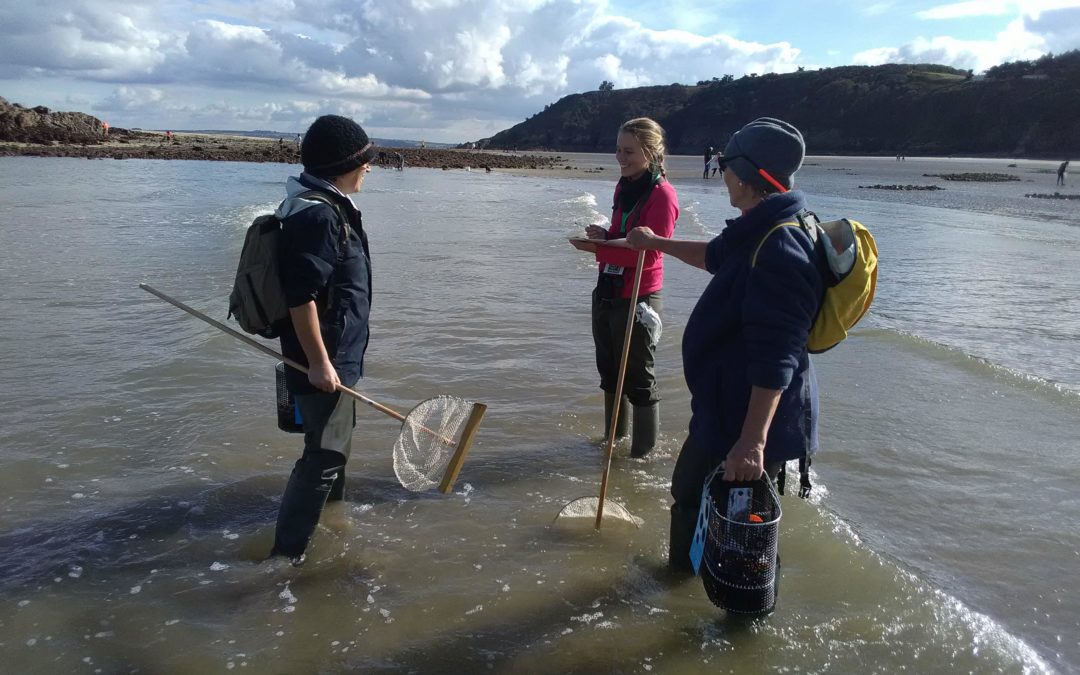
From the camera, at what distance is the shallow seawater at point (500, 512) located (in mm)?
3410

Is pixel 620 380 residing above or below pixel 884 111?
below

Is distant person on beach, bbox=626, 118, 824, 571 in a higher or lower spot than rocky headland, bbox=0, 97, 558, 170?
lower

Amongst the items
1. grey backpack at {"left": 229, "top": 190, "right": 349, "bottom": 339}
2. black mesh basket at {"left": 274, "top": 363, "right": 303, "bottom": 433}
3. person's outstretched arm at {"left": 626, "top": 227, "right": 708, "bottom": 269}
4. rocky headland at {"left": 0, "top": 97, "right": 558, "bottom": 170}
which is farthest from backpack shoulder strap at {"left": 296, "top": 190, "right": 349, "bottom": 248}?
rocky headland at {"left": 0, "top": 97, "right": 558, "bottom": 170}

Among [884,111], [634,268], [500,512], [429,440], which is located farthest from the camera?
[884,111]

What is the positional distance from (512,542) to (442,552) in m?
0.41

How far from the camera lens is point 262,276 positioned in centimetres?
337

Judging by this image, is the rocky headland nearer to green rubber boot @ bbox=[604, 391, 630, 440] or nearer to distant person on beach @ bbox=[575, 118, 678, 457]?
green rubber boot @ bbox=[604, 391, 630, 440]

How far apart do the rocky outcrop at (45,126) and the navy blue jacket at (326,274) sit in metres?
72.9

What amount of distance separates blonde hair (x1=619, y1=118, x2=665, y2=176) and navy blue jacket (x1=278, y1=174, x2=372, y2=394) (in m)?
1.94

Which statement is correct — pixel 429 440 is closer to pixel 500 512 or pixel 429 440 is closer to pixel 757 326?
pixel 500 512

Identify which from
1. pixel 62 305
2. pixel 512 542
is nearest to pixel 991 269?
pixel 512 542

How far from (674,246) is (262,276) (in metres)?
A: 1.94

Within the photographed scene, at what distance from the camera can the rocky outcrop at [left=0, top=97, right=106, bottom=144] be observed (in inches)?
2474

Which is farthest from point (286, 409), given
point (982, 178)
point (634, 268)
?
point (982, 178)
